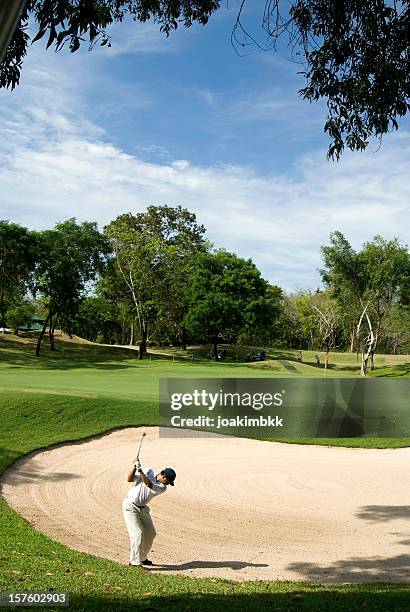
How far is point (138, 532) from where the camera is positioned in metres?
10.4

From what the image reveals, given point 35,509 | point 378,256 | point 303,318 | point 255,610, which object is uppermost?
point 378,256

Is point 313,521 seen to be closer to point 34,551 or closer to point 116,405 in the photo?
point 34,551

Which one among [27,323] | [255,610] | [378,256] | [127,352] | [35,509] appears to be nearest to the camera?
[255,610]

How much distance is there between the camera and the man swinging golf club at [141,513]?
1038 cm

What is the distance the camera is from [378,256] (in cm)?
5388

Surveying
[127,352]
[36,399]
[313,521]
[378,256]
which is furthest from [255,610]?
[127,352]

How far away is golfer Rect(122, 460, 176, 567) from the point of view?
10383 millimetres

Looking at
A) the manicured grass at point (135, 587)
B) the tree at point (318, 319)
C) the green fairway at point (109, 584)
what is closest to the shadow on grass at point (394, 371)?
the tree at point (318, 319)

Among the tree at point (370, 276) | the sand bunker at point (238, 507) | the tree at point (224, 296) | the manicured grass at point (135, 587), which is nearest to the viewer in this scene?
the manicured grass at point (135, 587)

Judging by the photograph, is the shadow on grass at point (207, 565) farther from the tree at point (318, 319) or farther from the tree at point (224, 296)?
the tree at point (318, 319)

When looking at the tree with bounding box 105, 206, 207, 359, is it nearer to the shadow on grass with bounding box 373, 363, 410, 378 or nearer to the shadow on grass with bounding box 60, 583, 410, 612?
the shadow on grass with bounding box 373, 363, 410, 378

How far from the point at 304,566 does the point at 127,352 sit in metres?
55.7

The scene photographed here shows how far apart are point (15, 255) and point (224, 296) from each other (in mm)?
20973

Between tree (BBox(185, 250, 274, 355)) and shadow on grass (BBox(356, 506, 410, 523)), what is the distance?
48.4m
